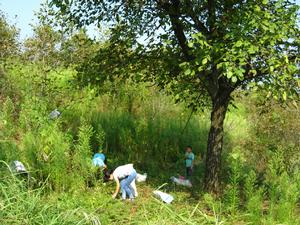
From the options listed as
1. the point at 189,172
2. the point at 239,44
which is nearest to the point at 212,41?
the point at 239,44

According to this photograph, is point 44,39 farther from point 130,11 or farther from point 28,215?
point 28,215

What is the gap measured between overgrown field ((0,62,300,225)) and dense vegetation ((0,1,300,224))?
27mm

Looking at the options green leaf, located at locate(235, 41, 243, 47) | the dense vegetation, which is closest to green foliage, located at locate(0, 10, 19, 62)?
the dense vegetation

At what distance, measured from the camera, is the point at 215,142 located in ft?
28.2

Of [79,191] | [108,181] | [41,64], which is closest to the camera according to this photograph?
[79,191]

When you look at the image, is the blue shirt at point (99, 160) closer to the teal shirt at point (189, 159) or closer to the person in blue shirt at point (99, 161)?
the person in blue shirt at point (99, 161)

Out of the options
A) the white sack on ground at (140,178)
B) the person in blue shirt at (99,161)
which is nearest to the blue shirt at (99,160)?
the person in blue shirt at (99,161)

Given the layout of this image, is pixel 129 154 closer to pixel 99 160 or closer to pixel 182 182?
pixel 182 182

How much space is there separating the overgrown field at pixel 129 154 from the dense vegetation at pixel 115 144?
3 centimetres

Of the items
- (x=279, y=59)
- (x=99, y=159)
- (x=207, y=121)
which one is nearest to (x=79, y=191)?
(x=99, y=159)

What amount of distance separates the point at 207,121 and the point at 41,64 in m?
5.27

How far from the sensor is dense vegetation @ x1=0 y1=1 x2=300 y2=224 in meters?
6.53

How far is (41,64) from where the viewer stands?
47.1 feet

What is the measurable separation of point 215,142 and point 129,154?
3.16 m
